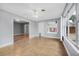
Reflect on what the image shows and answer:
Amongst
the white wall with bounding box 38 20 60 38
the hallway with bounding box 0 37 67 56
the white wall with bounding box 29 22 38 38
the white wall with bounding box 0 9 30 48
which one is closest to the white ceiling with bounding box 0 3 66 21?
the white wall with bounding box 0 9 30 48

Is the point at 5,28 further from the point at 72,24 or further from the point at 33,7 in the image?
the point at 72,24

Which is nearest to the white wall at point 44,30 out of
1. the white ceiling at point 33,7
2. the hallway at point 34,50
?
the hallway at point 34,50

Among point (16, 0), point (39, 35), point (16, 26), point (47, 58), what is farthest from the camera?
point (16, 26)

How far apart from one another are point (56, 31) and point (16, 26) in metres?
7.00

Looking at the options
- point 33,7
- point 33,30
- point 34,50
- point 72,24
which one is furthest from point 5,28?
point 33,30

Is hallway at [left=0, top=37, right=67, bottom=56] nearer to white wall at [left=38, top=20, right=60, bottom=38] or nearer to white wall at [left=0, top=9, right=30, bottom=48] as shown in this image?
white wall at [left=0, top=9, right=30, bottom=48]

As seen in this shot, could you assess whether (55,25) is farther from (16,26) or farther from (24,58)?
(24,58)

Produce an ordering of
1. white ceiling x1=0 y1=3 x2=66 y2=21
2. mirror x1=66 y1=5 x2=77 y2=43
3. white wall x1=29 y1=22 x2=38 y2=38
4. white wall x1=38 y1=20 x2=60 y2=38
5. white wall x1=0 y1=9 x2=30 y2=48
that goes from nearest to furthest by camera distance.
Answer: mirror x1=66 y1=5 x2=77 y2=43 < white ceiling x1=0 y1=3 x2=66 y2=21 < white wall x1=0 y1=9 x2=30 y2=48 < white wall x1=38 y1=20 x2=60 y2=38 < white wall x1=29 y1=22 x2=38 y2=38

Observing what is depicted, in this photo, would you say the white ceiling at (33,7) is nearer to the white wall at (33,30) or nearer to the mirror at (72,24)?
the mirror at (72,24)

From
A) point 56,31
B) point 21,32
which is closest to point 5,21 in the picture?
point 56,31

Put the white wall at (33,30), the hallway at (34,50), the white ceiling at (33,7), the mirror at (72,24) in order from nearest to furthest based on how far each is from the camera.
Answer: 1. the mirror at (72,24)
2. the hallway at (34,50)
3. the white ceiling at (33,7)
4. the white wall at (33,30)

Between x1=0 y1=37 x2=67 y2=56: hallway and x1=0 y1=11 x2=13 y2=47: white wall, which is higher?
x1=0 y1=11 x2=13 y2=47: white wall

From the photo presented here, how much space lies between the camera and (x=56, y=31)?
30.2 feet

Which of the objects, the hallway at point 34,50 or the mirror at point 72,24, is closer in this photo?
the mirror at point 72,24
